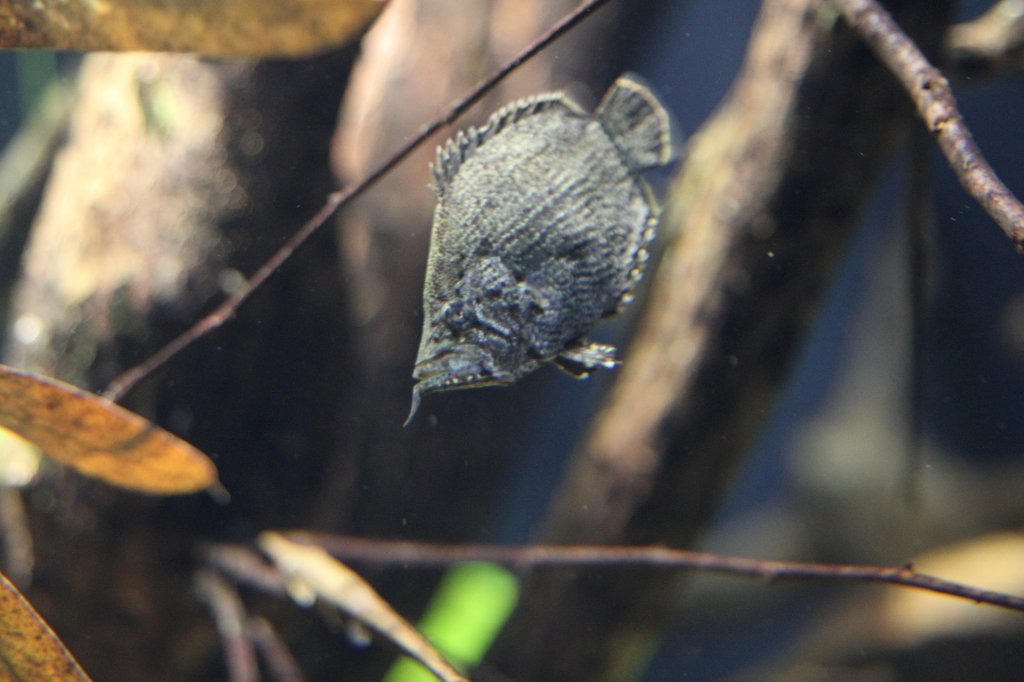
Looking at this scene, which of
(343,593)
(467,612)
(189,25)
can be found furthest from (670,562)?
(467,612)

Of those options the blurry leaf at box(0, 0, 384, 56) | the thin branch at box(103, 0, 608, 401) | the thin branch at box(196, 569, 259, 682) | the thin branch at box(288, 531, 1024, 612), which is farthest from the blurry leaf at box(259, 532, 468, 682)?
the blurry leaf at box(0, 0, 384, 56)

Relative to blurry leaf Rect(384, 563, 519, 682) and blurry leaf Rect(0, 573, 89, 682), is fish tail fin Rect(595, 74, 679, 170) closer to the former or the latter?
blurry leaf Rect(0, 573, 89, 682)

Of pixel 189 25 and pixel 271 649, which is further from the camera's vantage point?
pixel 271 649

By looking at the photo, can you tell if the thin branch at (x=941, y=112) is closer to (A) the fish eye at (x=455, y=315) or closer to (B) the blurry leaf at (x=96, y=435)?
(A) the fish eye at (x=455, y=315)

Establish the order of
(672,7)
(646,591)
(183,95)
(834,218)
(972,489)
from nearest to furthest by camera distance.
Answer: (834,218) → (183,95) → (646,591) → (672,7) → (972,489)

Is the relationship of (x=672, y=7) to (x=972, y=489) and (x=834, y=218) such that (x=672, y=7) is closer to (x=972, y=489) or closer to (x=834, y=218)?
(x=834, y=218)

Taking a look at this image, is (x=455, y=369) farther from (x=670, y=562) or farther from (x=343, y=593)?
(x=343, y=593)

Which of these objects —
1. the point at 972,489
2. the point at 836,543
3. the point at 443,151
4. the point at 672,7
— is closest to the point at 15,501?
the point at 443,151
